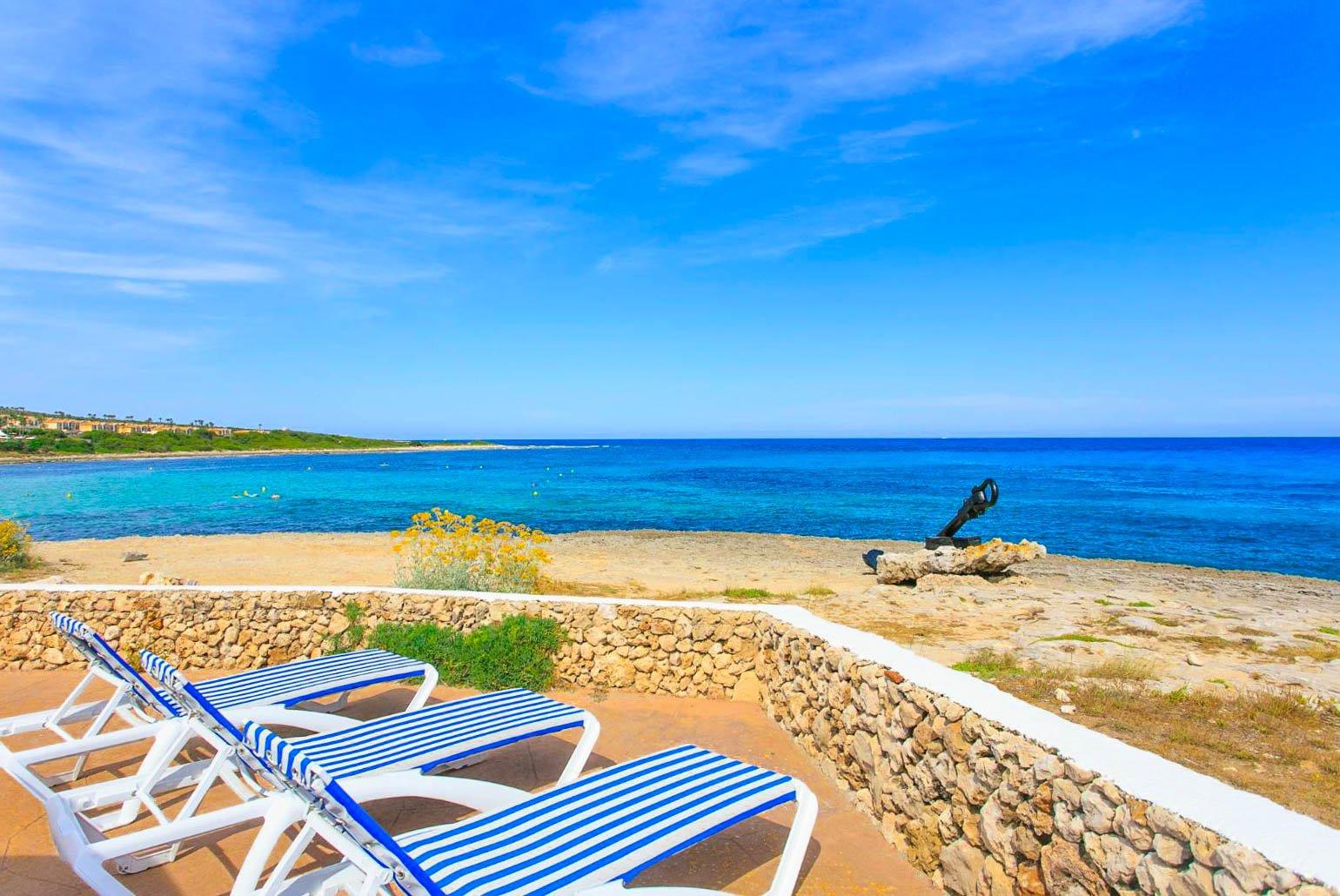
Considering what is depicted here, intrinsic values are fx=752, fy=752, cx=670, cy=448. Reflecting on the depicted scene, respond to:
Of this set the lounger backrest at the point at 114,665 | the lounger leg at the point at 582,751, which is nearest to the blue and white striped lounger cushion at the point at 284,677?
the lounger backrest at the point at 114,665

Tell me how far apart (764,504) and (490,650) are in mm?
29805

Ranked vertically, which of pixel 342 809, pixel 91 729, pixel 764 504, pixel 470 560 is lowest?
pixel 764 504

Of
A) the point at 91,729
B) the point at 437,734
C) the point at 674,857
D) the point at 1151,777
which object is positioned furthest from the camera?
the point at 91,729

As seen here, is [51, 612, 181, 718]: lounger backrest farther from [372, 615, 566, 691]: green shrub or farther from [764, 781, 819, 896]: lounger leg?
[764, 781, 819, 896]: lounger leg

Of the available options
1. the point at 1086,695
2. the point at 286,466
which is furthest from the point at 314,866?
the point at 286,466

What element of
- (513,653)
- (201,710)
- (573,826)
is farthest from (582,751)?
(513,653)

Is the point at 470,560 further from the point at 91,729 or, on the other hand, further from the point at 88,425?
the point at 88,425

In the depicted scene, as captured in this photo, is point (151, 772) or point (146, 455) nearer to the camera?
point (151, 772)

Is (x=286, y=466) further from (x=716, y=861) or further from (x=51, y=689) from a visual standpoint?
(x=716, y=861)

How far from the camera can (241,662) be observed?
21.3 ft

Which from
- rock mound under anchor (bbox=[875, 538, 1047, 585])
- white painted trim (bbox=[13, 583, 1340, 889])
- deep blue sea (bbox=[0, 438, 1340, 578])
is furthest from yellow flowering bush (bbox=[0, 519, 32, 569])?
rock mound under anchor (bbox=[875, 538, 1047, 585])

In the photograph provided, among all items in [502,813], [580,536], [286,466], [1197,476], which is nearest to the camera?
[502,813]

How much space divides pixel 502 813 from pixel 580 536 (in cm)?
2098

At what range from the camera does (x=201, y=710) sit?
11.0 ft
